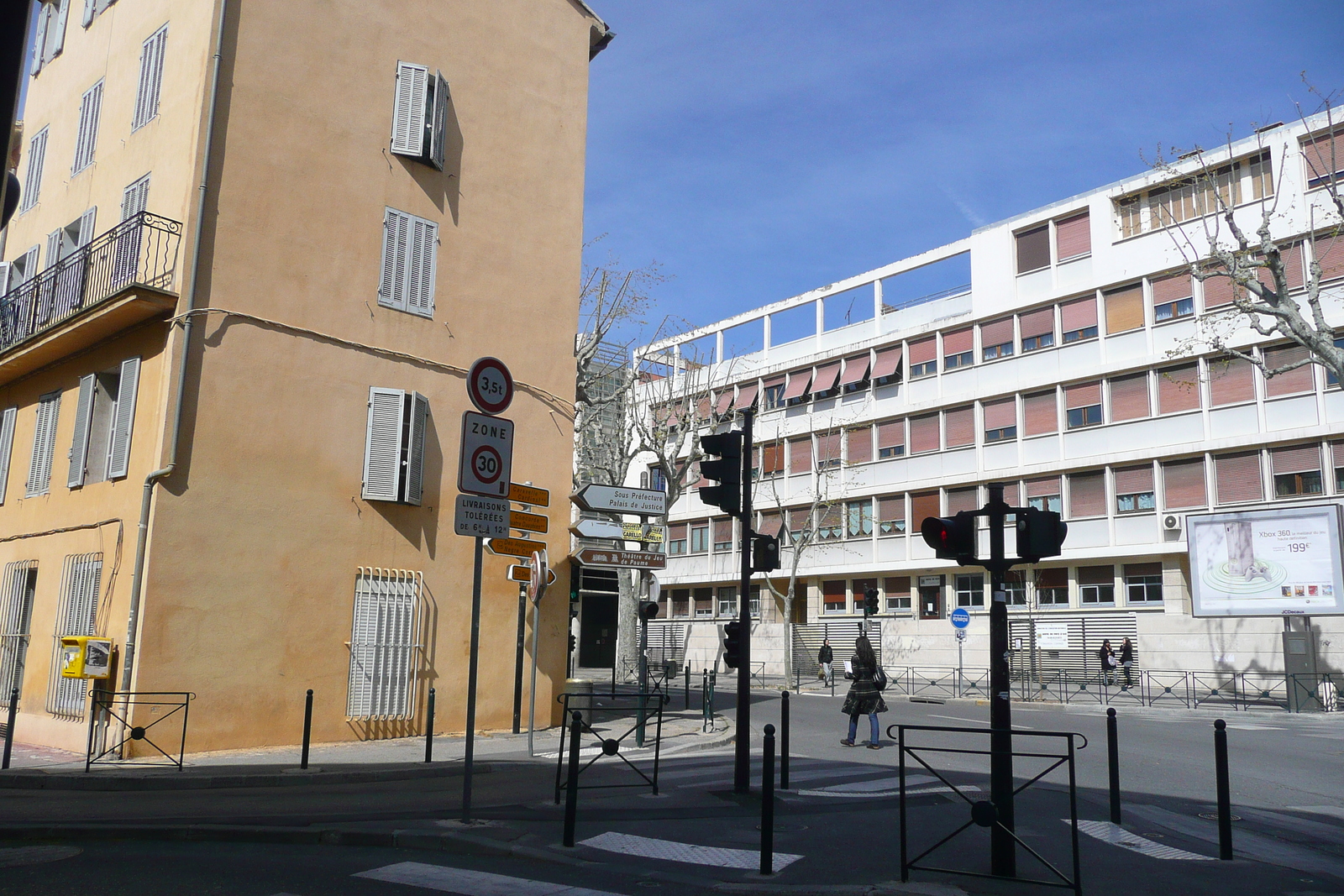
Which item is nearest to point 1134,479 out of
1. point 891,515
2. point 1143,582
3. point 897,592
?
point 1143,582

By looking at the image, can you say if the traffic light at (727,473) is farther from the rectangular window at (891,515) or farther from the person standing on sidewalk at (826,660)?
the rectangular window at (891,515)

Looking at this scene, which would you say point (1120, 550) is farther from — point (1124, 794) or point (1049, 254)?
point (1124, 794)

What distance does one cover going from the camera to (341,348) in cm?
1492

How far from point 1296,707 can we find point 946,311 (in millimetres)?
19289

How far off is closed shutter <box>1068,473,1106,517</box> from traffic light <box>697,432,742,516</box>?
26.7 m

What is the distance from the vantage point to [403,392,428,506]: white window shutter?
594 inches

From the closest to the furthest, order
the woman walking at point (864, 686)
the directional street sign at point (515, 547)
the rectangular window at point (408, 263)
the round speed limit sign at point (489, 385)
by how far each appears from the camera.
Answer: the round speed limit sign at point (489, 385) → the directional street sign at point (515, 547) → the woman walking at point (864, 686) → the rectangular window at point (408, 263)

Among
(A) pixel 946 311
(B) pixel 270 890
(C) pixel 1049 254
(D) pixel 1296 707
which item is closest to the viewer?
(B) pixel 270 890

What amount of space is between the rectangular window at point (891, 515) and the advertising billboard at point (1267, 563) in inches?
489

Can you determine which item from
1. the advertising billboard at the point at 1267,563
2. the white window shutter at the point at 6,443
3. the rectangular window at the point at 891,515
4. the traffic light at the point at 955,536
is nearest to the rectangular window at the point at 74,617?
the white window shutter at the point at 6,443

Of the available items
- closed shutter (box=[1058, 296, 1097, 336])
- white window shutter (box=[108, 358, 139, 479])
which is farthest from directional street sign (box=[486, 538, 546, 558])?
closed shutter (box=[1058, 296, 1097, 336])

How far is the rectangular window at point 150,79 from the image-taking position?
1534 centimetres

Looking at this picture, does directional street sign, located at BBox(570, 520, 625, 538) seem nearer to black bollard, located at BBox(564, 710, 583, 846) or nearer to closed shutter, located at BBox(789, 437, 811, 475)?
black bollard, located at BBox(564, 710, 583, 846)

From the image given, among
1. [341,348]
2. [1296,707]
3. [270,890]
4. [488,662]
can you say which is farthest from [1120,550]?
[270,890]
